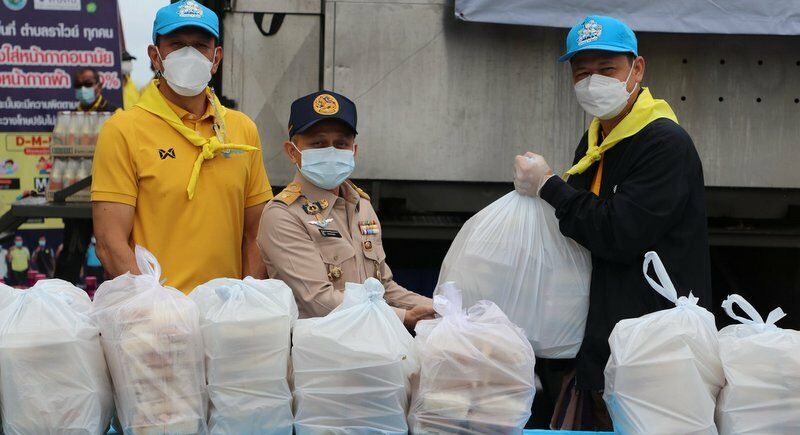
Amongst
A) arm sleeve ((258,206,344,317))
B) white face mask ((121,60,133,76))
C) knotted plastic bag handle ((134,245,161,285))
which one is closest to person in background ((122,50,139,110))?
white face mask ((121,60,133,76))

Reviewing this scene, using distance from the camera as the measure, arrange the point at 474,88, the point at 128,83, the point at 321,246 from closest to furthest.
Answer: the point at 321,246 < the point at 474,88 < the point at 128,83

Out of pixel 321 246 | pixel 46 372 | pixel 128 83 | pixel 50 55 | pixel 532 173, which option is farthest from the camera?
pixel 128 83

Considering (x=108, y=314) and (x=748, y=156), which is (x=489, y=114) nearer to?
(x=748, y=156)

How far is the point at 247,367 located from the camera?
6.29ft

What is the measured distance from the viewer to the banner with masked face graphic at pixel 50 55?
23.4ft

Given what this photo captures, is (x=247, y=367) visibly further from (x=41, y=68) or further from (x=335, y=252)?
(x=41, y=68)

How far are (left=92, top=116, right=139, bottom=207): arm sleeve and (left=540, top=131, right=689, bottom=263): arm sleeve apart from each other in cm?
133

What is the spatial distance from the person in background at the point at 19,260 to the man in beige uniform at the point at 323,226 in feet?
18.0

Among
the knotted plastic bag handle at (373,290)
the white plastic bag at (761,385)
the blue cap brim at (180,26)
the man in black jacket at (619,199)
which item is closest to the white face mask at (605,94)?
the man in black jacket at (619,199)

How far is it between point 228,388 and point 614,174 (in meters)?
1.37

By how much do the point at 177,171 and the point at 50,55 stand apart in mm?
5108

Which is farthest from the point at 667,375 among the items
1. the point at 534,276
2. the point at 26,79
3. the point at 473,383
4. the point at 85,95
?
the point at 26,79

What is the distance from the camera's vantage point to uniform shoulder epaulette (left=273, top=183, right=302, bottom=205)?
261cm

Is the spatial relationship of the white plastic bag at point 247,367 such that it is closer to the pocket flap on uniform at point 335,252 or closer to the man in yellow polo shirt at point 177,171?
the pocket flap on uniform at point 335,252
